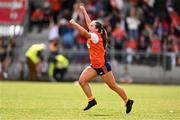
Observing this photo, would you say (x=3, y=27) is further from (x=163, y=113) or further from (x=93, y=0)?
(x=163, y=113)

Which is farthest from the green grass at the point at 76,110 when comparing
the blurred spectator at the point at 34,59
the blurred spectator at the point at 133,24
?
the blurred spectator at the point at 133,24

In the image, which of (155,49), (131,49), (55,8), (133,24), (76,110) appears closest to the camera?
(76,110)

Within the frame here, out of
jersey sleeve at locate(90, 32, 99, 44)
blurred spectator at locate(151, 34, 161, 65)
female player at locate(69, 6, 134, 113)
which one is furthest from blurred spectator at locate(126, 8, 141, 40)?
jersey sleeve at locate(90, 32, 99, 44)

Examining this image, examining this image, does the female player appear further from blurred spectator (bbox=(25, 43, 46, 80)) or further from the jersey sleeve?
blurred spectator (bbox=(25, 43, 46, 80))

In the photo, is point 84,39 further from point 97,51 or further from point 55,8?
point 97,51

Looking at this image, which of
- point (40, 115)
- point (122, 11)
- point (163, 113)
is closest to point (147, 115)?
point (163, 113)

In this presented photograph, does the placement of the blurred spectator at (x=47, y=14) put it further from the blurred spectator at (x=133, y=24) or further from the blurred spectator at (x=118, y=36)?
the blurred spectator at (x=133, y=24)

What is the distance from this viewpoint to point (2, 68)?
34.2 meters

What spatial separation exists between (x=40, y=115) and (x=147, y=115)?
2.53m

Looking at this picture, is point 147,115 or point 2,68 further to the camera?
point 2,68

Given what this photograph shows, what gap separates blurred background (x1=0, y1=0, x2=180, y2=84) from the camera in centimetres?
3334

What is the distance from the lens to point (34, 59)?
33969mm

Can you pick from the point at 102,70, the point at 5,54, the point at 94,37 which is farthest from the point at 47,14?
the point at 94,37

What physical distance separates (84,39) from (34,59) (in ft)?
9.35
